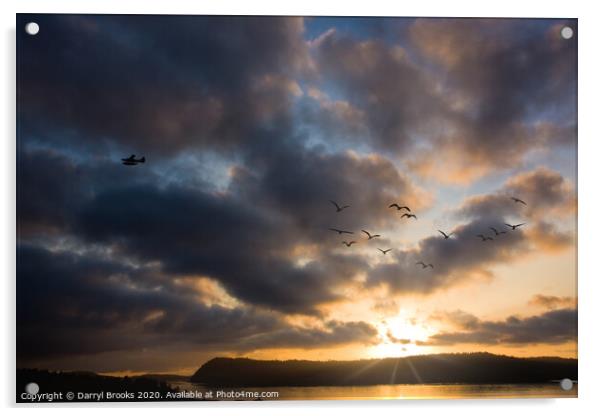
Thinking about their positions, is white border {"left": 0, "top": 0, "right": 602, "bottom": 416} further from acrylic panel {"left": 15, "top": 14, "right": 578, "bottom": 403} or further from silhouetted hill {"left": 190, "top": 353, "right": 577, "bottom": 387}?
silhouetted hill {"left": 190, "top": 353, "right": 577, "bottom": 387}

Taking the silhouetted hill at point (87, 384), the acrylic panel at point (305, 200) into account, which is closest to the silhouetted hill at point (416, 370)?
the acrylic panel at point (305, 200)

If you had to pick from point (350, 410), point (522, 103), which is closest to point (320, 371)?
point (350, 410)

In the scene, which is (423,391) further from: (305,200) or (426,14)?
(426,14)

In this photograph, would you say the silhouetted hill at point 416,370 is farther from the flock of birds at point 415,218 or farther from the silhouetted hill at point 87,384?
the flock of birds at point 415,218

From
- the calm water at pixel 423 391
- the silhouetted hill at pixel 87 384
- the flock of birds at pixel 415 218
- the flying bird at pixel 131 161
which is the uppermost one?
the flying bird at pixel 131 161

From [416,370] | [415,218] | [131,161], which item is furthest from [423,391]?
[131,161]

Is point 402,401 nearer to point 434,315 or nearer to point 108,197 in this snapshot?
point 434,315

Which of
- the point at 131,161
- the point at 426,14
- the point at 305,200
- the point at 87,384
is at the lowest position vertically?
the point at 87,384
